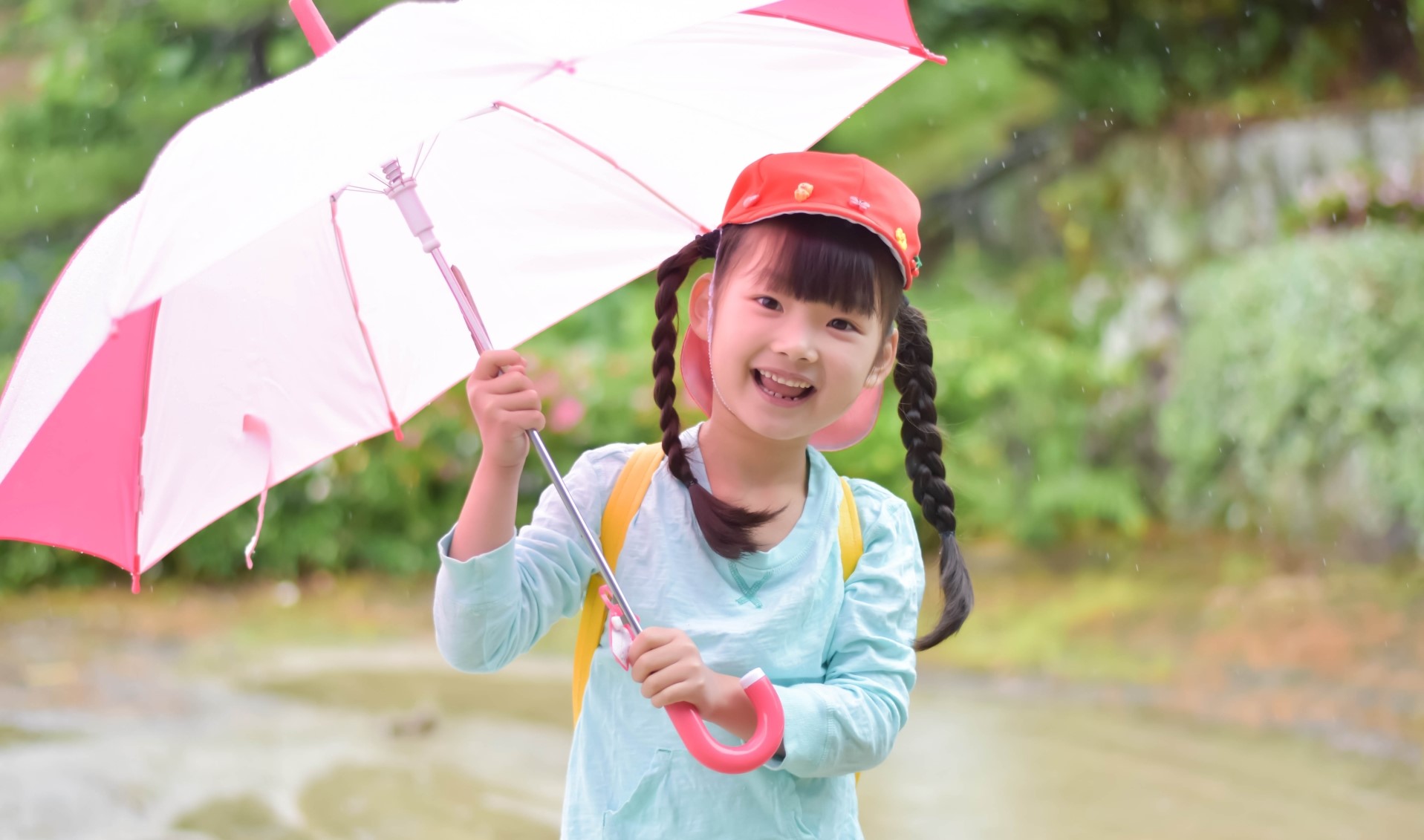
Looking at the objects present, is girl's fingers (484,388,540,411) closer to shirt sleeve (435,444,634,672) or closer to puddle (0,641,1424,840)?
shirt sleeve (435,444,634,672)

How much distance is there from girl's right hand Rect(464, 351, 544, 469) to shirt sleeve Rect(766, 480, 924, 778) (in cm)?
36

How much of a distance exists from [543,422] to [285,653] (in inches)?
161

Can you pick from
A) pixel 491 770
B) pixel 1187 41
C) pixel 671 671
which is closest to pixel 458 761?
pixel 491 770

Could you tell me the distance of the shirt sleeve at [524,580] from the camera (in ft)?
4.76

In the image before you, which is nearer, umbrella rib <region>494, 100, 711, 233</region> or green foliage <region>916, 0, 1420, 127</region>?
umbrella rib <region>494, 100, 711, 233</region>

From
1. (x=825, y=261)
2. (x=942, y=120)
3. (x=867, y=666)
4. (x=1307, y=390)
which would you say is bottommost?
(x=867, y=666)

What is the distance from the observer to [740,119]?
6.37 feet

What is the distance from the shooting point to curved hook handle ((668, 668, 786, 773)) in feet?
4.60

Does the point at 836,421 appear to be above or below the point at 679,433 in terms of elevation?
above

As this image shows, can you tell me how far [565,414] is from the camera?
6066 millimetres

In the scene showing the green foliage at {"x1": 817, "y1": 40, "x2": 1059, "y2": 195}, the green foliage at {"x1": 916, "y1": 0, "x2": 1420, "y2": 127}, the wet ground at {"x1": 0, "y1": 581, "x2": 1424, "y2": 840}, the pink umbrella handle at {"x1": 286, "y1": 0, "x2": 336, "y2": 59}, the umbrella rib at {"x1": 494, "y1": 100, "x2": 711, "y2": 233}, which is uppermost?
the green foliage at {"x1": 916, "y1": 0, "x2": 1420, "y2": 127}

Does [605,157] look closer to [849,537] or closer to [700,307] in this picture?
[700,307]

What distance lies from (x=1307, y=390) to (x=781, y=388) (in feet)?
14.9

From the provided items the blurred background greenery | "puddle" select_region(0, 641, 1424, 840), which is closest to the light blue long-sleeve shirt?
"puddle" select_region(0, 641, 1424, 840)
